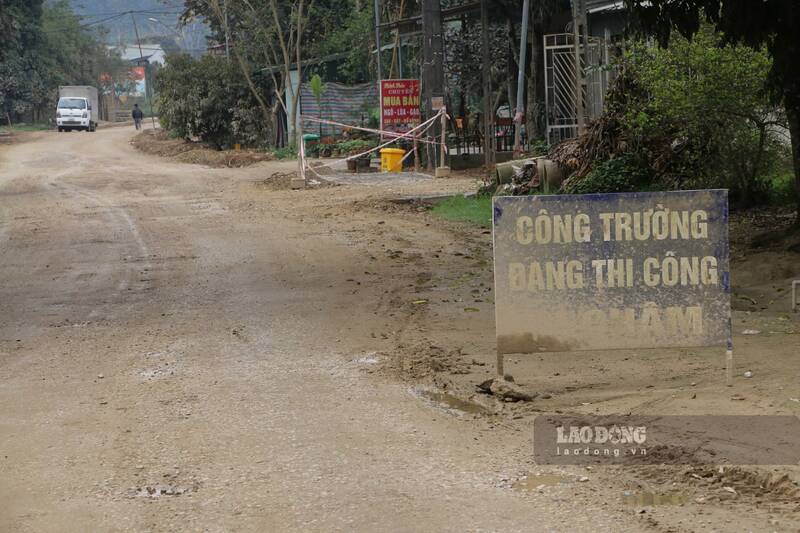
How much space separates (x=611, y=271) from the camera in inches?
259

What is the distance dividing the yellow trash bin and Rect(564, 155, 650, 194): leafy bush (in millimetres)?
11462

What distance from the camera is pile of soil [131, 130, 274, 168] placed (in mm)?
33438

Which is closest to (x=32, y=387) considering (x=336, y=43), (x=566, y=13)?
(x=566, y=13)

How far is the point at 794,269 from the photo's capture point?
10406 millimetres

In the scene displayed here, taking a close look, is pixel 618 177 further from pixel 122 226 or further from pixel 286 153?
pixel 286 153

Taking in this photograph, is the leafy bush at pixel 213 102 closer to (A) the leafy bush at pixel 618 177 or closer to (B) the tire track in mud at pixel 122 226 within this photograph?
(B) the tire track in mud at pixel 122 226

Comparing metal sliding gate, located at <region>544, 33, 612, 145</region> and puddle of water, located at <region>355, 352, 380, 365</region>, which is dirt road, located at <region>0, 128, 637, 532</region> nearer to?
puddle of water, located at <region>355, 352, 380, 365</region>

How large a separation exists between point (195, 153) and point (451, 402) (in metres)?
31.6

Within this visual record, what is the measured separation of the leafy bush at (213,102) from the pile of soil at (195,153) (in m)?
1.01

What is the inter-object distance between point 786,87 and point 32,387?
25.7 ft

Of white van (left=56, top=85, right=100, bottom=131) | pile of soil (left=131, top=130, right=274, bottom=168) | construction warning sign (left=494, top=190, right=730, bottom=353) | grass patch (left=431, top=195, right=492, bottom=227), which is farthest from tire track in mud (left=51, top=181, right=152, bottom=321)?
white van (left=56, top=85, right=100, bottom=131)

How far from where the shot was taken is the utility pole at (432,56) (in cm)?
2453

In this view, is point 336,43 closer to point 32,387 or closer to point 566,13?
point 566,13

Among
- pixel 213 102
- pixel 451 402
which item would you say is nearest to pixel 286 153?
pixel 213 102
